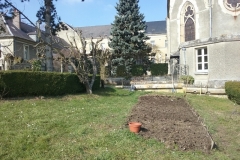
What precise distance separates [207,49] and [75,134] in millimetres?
11140

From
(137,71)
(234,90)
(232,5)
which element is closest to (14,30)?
(137,71)

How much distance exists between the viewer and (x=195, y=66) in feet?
47.7

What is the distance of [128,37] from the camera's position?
2425 cm

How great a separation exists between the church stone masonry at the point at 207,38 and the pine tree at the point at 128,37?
12.8 feet

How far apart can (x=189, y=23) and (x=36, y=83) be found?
20850 mm

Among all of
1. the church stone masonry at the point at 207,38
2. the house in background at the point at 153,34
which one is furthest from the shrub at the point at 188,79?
the house in background at the point at 153,34

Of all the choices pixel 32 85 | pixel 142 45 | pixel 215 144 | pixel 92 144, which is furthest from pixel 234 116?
pixel 142 45

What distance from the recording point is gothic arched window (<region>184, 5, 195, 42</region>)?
24.9 metres

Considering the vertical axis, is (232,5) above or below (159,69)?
above

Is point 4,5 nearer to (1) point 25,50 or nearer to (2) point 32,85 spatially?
(2) point 32,85

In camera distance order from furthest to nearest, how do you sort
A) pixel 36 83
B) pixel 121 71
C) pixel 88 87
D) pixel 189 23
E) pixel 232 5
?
pixel 189 23
pixel 121 71
pixel 232 5
pixel 88 87
pixel 36 83

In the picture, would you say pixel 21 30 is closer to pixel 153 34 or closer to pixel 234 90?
pixel 234 90

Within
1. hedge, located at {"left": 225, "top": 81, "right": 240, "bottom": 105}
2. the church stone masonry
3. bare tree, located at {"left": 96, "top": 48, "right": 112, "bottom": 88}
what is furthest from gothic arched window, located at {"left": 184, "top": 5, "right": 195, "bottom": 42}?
hedge, located at {"left": 225, "top": 81, "right": 240, "bottom": 105}

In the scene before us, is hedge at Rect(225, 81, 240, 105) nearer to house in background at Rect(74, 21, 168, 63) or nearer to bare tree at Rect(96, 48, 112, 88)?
bare tree at Rect(96, 48, 112, 88)
